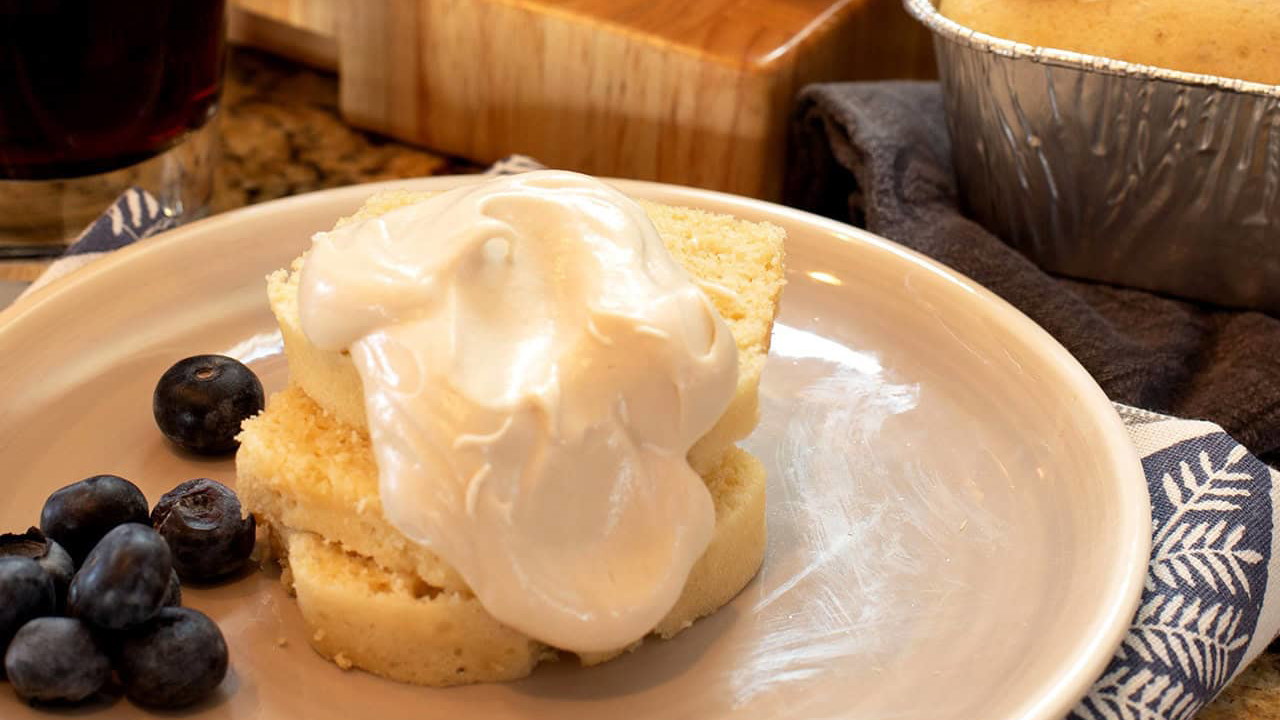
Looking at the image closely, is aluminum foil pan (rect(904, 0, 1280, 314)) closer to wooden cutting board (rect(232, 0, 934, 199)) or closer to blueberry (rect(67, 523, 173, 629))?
wooden cutting board (rect(232, 0, 934, 199))

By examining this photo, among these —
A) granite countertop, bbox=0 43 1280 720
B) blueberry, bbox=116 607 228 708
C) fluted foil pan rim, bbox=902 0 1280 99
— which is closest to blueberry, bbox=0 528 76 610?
blueberry, bbox=116 607 228 708

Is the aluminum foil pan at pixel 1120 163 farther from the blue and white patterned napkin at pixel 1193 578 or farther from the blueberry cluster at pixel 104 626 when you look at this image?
the blueberry cluster at pixel 104 626

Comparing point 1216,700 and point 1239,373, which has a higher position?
point 1239,373

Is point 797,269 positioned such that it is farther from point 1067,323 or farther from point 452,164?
point 452,164

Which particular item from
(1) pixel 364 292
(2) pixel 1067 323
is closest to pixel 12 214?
(1) pixel 364 292

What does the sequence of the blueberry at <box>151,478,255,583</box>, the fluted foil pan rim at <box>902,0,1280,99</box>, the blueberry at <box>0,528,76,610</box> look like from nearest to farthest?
the blueberry at <box>0,528,76,610</box> → the blueberry at <box>151,478,255,583</box> → the fluted foil pan rim at <box>902,0,1280,99</box>

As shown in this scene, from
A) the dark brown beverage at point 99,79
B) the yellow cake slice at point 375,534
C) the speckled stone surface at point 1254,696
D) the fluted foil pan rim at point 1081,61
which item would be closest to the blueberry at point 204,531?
the yellow cake slice at point 375,534
